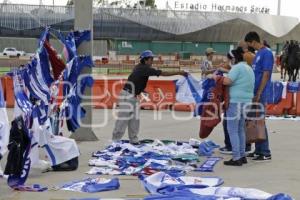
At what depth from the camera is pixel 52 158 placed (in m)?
8.80

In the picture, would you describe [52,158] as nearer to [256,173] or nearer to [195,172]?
[195,172]

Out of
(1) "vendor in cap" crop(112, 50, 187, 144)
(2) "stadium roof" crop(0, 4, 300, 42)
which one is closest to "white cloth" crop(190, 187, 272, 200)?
(1) "vendor in cap" crop(112, 50, 187, 144)

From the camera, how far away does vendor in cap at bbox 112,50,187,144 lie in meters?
11.1

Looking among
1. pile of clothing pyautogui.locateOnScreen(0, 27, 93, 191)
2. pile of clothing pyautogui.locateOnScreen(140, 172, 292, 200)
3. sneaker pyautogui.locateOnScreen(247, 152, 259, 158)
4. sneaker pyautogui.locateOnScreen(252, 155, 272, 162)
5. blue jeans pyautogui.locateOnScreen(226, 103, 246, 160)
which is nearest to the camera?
pile of clothing pyautogui.locateOnScreen(140, 172, 292, 200)

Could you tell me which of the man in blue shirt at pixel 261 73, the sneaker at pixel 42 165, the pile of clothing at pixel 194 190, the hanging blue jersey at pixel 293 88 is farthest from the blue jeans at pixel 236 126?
the hanging blue jersey at pixel 293 88

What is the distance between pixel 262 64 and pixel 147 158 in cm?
232

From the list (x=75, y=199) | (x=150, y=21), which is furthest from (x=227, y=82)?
(x=150, y=21)

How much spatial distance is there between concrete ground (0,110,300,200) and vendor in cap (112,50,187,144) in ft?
2.00

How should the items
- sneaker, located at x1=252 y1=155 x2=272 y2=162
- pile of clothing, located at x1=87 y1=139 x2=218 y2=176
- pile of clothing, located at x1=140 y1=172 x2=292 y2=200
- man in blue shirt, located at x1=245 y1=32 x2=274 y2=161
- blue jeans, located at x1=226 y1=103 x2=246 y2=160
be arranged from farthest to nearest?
sneaker, located at x1=252 y1=155 x2=272 y2=162 < man in blue shirt, located at x1=245 y1=32 x2=274 y2=161 < blue jeans, located at x1=226 y1=103 x2=246 y2=160 < pile of clothing, located at x1=87 y1=139 x2=218 y2=176 < pile of clothing, located at x1=140 y1=172 x2=292 y2=200

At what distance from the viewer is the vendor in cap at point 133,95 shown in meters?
11.1

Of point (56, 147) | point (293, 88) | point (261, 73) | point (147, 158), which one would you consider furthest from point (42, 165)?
point (293, 88)

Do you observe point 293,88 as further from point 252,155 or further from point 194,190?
point 194,190

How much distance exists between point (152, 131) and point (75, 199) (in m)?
6.66

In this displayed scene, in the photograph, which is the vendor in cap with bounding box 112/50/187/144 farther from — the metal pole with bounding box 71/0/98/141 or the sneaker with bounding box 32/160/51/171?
the sneaker with bounding box 32/160/51/171
